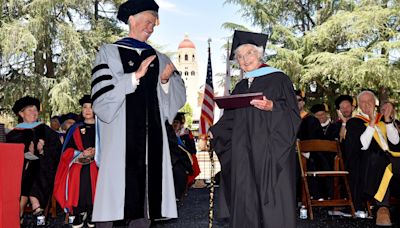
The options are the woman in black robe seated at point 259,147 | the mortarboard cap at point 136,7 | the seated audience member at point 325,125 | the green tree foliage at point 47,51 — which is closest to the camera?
the mortarboard cap at point 136,7

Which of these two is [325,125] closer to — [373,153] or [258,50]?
[373,153]

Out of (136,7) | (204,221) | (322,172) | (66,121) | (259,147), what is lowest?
(204,221)

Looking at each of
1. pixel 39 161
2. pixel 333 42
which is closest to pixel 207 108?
pixel 39 161

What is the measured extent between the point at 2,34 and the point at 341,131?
14.5 m

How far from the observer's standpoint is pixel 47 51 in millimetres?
20250

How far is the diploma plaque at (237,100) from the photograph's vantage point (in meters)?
4.06

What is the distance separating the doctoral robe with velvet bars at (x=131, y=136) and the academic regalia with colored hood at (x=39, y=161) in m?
3.93

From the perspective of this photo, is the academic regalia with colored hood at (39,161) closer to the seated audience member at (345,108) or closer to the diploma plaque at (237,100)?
the diploma plaque at (237,100)

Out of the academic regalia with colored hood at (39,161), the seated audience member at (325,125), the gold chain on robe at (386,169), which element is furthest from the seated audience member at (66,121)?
the gold chain on robe at (386,169)

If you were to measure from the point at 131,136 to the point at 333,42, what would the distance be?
1981cm

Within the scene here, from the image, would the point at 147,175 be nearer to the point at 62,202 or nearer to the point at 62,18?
the point at 62,202

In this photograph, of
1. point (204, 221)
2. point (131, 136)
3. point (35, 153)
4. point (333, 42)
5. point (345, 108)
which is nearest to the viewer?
point (131, 136)

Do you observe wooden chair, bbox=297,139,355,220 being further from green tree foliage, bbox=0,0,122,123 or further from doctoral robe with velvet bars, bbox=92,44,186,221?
green tree foliage, bbox=0,0,122,123

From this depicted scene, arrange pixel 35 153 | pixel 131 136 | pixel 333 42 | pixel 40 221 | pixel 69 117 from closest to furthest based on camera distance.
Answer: pixel 131 136
pixel 40 221
pixel 35 153
pixel 69 117
pixel 333 42
